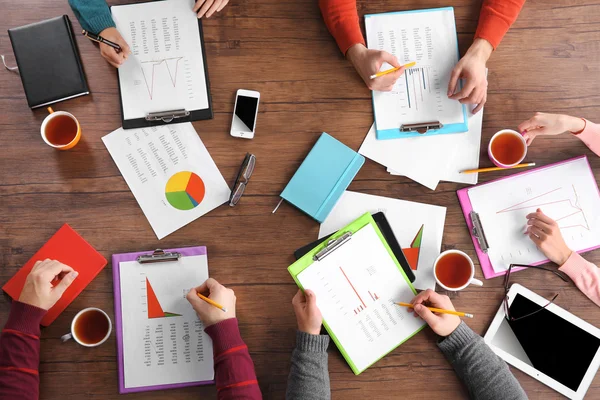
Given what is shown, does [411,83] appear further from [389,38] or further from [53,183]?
[53,183]

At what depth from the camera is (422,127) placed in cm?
143

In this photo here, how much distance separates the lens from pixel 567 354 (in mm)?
1375

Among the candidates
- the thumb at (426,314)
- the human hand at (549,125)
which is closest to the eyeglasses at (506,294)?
the thumb at (426,314)

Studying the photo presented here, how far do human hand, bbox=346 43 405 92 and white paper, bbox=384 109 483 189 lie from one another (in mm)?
200

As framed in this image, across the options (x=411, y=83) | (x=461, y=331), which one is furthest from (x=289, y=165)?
(x=461, y=331)

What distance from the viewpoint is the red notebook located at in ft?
4.50

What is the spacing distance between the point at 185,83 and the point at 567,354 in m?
1.34

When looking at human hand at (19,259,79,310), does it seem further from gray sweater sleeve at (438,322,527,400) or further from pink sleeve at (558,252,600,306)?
pink sleeve at (558,252,600,306)

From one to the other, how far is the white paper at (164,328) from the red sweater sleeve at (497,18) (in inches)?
40.9

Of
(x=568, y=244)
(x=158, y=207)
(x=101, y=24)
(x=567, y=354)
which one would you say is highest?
(x=101, y=24)

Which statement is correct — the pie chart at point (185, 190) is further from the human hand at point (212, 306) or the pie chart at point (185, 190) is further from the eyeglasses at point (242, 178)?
the human hand at point (212, 306)

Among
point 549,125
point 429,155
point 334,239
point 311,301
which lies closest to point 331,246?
point 334,239

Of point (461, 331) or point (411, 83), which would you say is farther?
point (411, 83)

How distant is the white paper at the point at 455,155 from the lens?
4.68ft
